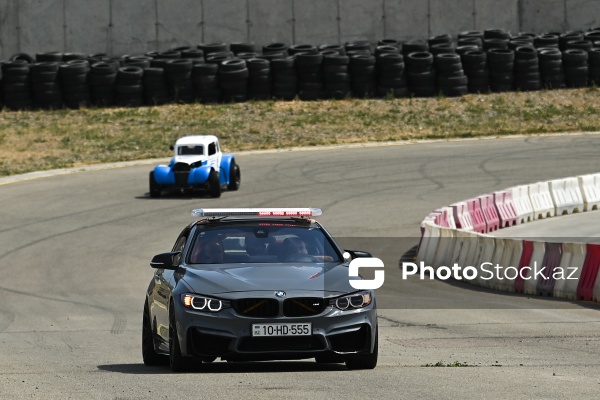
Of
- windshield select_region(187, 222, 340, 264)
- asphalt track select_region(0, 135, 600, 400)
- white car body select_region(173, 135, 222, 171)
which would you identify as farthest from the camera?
white car body select_region(173, 135, 222, 171)

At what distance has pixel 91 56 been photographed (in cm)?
4291

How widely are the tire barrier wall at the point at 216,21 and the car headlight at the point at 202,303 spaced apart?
3734 centimetres

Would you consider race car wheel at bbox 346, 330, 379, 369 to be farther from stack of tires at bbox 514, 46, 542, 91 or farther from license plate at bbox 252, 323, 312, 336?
stack of tires at bbox 514, 46, 542, 91

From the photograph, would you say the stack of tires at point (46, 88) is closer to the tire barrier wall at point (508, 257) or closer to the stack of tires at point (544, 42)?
the stack of tires at point (544, 42)

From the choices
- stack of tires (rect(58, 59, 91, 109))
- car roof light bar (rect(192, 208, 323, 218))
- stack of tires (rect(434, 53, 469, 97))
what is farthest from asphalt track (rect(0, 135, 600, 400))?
stack of tires (rect(58, 59, 91, 109))

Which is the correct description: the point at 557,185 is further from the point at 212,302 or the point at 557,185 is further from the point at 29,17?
the point at 29,17

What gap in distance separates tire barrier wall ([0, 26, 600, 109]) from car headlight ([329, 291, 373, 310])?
3047 cm

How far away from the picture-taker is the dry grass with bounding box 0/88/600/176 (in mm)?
37625

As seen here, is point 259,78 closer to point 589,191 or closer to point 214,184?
point 214,184

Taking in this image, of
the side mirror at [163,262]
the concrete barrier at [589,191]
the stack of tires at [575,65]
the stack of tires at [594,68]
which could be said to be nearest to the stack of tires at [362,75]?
the stack of tires at [575,65]

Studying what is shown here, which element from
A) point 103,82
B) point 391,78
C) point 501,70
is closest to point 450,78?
point 501,70

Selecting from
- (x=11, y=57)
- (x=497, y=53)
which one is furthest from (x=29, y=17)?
(x=497, y=53)

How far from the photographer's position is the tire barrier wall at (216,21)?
46438 millimetres

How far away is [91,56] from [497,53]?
13.4 meters
